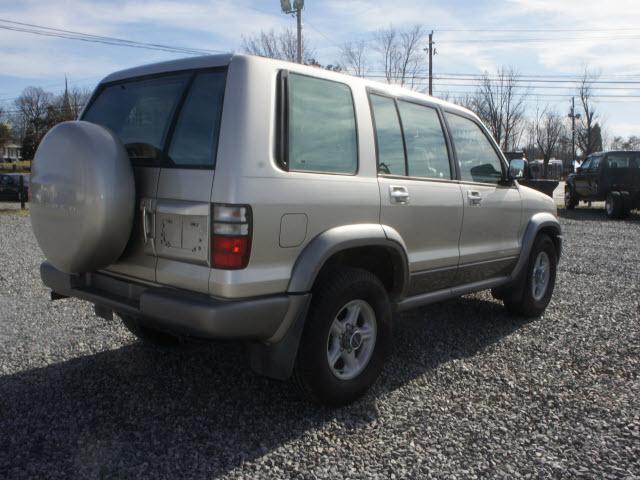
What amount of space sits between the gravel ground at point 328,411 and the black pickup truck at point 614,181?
41.6 feet

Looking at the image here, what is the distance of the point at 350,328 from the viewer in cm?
342

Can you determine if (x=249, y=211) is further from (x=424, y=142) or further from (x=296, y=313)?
(x=424, y=142)

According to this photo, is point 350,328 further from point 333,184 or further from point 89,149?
point 89,149

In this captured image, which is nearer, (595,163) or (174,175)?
(174,175)

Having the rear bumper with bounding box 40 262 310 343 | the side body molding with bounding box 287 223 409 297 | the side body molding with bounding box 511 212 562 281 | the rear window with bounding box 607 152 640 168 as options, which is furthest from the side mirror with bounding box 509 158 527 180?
the rear window with bounding box 607 152 640 168

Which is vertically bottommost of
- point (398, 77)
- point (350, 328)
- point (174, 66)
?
point (350, 328)

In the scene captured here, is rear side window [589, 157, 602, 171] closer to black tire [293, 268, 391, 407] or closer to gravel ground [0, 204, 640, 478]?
gravel ground [0, 204, 640, 478]

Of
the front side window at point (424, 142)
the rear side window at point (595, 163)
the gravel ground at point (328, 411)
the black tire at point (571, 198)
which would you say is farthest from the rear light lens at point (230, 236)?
the black tire at point (571, 198)

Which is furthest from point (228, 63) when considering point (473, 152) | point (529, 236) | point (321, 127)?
point (529, 236)

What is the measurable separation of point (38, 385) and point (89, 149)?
5.53ft

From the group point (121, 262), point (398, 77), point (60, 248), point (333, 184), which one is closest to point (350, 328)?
point (333, 184)

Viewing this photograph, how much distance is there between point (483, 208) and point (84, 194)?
2.93 meters

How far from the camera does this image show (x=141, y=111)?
3383mm

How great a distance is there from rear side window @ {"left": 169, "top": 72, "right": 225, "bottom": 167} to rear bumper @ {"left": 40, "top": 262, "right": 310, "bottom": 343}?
678 mm
